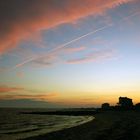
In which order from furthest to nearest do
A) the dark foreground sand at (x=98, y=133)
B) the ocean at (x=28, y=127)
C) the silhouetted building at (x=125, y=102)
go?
the silhouetted building at (x=125, y=102), the ocean at (x=28, y=127), the dark foreground sand at (x=98, y=133)

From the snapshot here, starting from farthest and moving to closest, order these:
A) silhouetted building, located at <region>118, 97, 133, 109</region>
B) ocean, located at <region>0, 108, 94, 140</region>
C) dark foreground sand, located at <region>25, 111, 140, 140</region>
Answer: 1. silhouetted building, located at <region>118, 97, 133, 109</region>
2. ocean, located at <region>0, 108, 94, 140</region>
3. dark foreground sand, located at <region>25, 111, 140, 140</region>

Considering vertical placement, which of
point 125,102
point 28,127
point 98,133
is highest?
point 125,102

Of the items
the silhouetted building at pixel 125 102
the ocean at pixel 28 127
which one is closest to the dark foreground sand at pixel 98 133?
the ocean at pixel 28 127

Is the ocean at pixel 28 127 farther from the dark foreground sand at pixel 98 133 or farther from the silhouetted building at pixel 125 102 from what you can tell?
the silhouetted building at pixel 125 102

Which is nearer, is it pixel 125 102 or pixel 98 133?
pixel 98 133

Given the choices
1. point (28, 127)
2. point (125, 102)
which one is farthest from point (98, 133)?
point (125, 102)

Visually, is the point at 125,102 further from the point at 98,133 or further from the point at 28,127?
the point at 98,133

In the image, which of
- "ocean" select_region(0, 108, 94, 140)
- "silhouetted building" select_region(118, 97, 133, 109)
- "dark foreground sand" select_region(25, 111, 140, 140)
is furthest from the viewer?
"silhouetted building" select_region(118, 97, 133, 109)

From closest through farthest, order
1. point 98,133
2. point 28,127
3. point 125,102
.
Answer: point 98,133 < point 28,127 < point 125,102

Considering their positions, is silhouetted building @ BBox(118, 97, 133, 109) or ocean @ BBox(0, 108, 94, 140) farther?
silhouetted building @ BBox(118, 97, 133, 109)

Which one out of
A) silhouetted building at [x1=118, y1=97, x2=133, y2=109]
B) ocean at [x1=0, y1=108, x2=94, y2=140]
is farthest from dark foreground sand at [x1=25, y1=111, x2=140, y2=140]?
silhouetted building at [x1=118, y1=97, x2=133, y2=109]

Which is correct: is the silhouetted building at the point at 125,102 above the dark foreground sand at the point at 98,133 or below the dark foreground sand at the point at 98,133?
above

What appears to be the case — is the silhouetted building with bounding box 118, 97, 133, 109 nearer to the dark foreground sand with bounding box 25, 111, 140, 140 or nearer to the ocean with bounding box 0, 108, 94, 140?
the ocean with bounding box 0, 108, 94, 140

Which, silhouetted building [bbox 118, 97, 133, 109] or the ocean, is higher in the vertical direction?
silhouetted building [bbox 118, 97, 133, 109]
